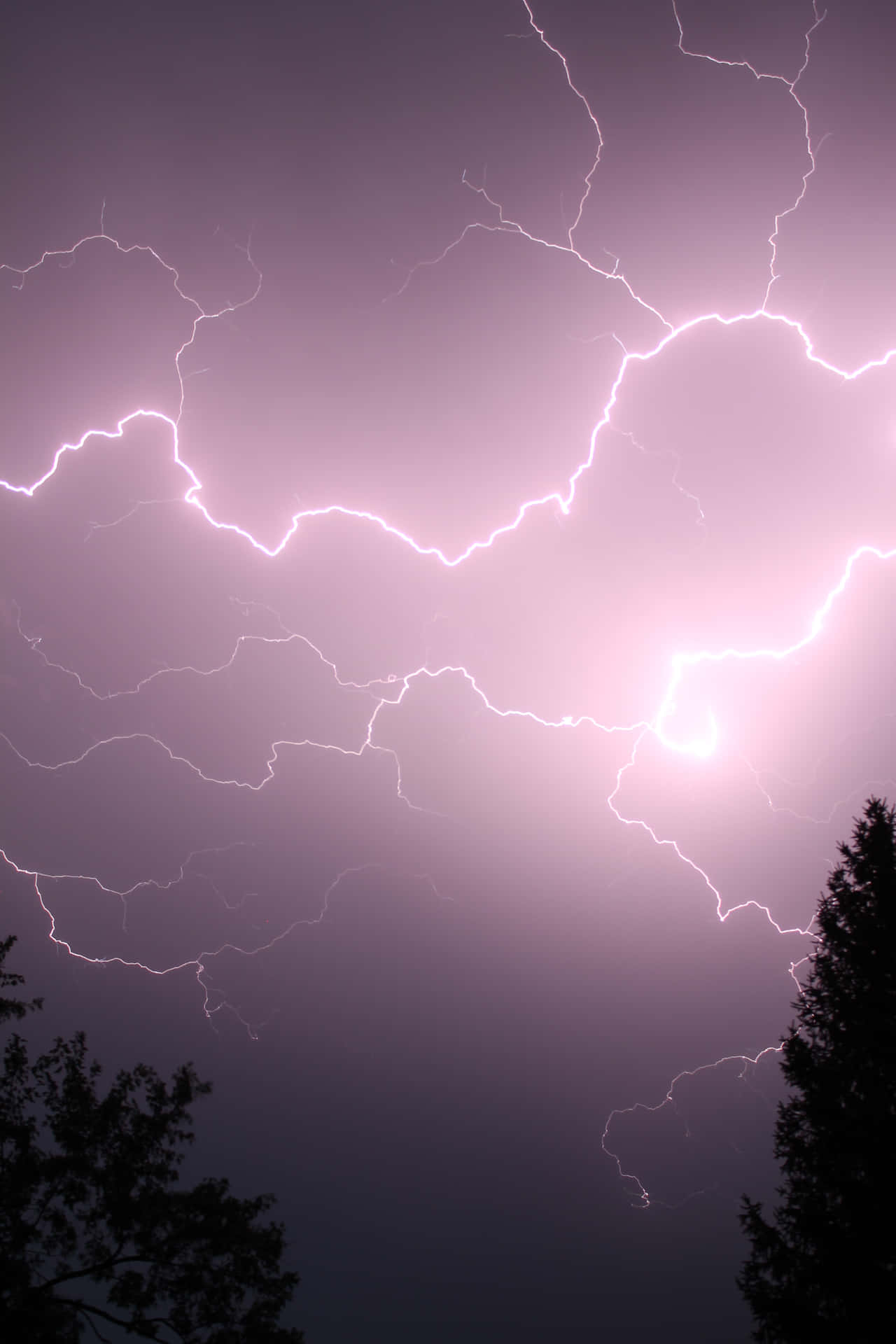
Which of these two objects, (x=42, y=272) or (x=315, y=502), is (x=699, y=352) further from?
(x=42, y=272)

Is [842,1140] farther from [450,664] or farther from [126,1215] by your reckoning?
[450,664]

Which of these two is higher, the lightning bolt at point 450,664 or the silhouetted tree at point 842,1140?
the lightning bolt at point 450,664

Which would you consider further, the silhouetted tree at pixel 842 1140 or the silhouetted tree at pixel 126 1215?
the silhouetted tree at pixel 126 1215

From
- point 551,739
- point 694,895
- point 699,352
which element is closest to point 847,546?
point 699,352

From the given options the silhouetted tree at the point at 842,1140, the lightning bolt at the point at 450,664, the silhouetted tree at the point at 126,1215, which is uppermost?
the lightning bolt at the point at 450,664

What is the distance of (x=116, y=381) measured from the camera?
6.90m

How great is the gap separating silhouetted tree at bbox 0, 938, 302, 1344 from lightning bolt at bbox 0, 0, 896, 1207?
466 cm

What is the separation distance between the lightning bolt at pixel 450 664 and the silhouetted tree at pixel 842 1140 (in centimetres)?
430

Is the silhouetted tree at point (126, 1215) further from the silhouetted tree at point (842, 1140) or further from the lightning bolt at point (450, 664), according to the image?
the lightning bolt at point (450, 664)

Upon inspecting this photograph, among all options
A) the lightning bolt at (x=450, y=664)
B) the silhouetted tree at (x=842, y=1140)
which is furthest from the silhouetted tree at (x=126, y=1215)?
the lightning bolt at (x=450, y=664)

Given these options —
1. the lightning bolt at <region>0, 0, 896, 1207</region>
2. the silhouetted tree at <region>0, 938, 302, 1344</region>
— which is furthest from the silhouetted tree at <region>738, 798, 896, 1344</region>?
the lightning bolt at <region>0, 0, 896, 1207</region>

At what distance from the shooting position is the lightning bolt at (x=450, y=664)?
20.6 ft

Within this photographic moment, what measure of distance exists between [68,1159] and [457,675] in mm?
5397

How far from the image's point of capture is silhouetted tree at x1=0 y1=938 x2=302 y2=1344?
2789mm
